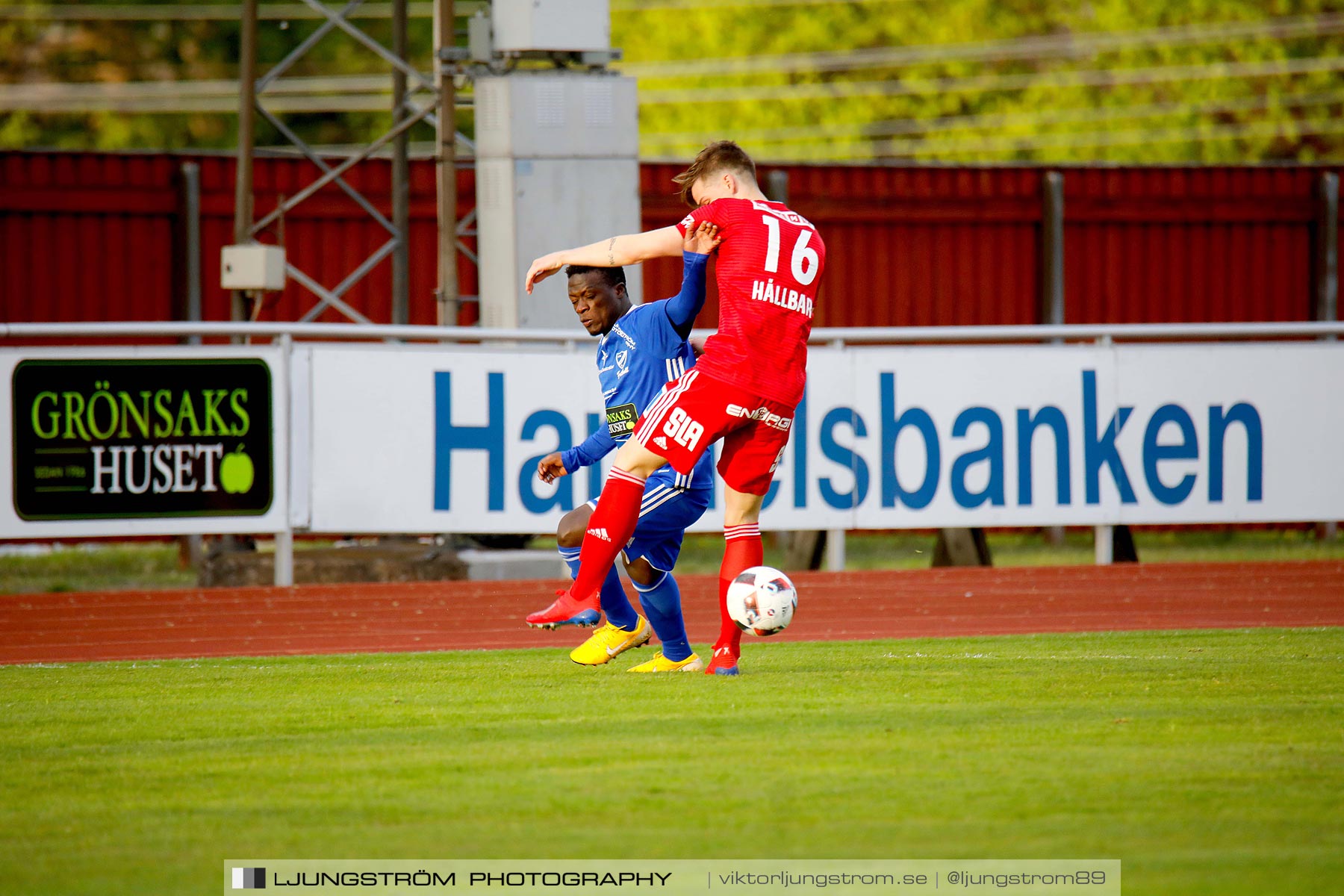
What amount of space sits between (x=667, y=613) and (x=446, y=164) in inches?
295

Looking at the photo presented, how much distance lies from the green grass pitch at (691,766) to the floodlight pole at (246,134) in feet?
24.2

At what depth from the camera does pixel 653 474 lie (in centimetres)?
741

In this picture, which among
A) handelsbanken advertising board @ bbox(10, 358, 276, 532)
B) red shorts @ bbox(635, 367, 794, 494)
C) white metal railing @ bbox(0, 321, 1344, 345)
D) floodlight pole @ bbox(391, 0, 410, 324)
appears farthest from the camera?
floodlight pole @ bbox(391, 0, 410, 324)

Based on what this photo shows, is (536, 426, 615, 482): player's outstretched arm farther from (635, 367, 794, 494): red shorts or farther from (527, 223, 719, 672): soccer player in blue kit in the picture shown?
(635, 367, 794, 494): red shorts

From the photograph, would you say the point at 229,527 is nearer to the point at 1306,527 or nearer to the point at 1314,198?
the point at 1306,527

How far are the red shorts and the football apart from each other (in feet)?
1.21

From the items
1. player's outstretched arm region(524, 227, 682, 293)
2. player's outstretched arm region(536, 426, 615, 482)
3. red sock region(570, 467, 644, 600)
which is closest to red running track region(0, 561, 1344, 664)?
player's outstretched arm region(536, 426, 615, 482)

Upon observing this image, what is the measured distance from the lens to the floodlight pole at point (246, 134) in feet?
47.5

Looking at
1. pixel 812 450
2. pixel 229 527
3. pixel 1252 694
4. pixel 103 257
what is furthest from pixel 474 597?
pixel 103 257

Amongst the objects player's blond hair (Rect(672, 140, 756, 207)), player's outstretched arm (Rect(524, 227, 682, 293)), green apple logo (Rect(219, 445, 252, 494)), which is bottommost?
green apple logo (Rect(219, 445, 252, 494))

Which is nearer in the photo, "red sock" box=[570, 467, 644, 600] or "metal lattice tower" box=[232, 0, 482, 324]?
"red sock" box=[570, 467, 644, 600]

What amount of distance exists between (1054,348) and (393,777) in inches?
322

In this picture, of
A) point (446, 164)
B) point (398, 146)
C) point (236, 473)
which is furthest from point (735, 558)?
point (398, 146)

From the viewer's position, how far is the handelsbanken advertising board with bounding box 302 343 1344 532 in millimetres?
12148
